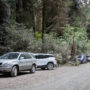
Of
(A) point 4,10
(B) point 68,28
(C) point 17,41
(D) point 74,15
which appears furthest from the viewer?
(D) point 74,15

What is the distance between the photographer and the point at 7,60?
1570 centimetres

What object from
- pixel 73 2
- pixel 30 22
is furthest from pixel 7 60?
pixel 73 2

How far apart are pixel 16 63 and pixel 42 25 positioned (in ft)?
78.5

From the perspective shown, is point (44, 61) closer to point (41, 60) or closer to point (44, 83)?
point (41, 60)

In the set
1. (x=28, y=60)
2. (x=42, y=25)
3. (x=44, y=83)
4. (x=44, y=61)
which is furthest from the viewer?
(x=42, y=25)

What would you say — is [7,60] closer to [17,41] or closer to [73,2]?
[17,41]

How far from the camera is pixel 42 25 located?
A: 1550 inches

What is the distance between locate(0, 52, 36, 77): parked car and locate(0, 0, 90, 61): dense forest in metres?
7.18

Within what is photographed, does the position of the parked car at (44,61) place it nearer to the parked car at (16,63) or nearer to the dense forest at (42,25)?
the dense forest at (42,25)

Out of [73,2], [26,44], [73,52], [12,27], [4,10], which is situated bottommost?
[73,52]

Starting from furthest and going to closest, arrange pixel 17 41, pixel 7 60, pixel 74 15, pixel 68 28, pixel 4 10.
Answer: pixel 74 15 < pixel 68 28 < pixel 4 10 < pixel 17 41 < pixel 7 60

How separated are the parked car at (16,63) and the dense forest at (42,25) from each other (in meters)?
7.18

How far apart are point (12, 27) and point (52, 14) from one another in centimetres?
1665

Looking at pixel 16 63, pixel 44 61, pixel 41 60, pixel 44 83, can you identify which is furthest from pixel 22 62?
pixel 44 61
